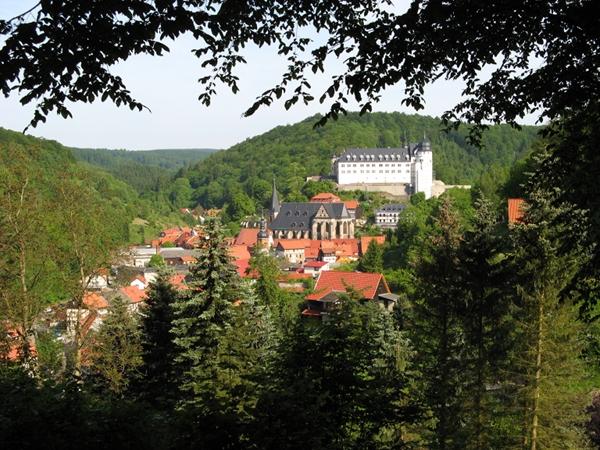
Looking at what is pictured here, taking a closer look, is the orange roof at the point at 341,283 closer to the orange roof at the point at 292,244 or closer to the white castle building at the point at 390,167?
the orange roof at the point at 292,244

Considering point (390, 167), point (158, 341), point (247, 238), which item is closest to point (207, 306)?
point (158, 341)

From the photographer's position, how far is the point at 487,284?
44.9ft

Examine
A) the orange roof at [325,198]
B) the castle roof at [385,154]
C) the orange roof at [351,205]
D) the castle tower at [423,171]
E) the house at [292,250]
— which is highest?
the castle roof at [385,154]

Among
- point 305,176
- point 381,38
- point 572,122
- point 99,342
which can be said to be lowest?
point 99,342

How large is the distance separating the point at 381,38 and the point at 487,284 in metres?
9.48

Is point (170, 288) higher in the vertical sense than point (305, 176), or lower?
lower

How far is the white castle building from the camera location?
11600 centimetres

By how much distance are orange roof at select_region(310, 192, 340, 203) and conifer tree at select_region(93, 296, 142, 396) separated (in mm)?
89375

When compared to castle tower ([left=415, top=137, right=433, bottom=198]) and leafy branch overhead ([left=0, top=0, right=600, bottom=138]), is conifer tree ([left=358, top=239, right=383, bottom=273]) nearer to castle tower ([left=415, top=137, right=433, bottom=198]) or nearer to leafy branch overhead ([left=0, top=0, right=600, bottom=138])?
leafy branch overhead ([left=0, top=0, right=600, bottom=138])

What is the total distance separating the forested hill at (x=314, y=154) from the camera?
14512 centimetres

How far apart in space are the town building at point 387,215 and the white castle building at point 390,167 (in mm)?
14813

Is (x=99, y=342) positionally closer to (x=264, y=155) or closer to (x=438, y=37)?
(x=438, y=37)

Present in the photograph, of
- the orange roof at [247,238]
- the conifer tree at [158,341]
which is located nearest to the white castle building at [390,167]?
the orange roof at [247,238]

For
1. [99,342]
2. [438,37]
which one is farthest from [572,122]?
[99,342]
